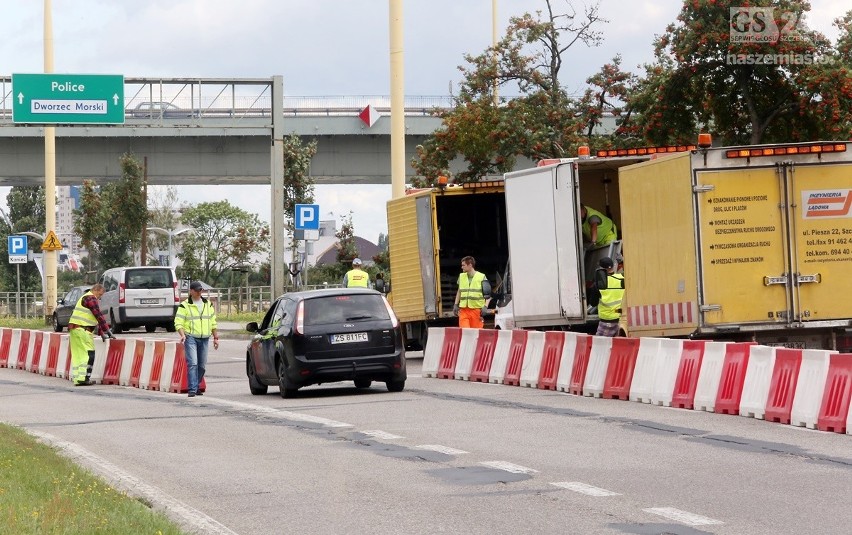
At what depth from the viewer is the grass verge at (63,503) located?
880 centimetres

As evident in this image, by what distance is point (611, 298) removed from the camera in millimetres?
21547

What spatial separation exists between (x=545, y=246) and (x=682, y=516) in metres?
13.6

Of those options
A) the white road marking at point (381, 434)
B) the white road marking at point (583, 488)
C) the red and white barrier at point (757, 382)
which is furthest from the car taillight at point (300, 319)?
the white road marking at point (583, 488)

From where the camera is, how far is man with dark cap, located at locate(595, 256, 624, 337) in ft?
70.4

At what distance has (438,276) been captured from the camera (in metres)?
27.6

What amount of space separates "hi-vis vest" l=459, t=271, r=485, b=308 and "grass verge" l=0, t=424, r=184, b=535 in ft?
42.2

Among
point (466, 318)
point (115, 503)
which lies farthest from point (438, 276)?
point (115, 503)

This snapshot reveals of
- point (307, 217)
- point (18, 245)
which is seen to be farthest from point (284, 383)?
point (18, 245)

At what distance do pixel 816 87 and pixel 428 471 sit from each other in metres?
24.5

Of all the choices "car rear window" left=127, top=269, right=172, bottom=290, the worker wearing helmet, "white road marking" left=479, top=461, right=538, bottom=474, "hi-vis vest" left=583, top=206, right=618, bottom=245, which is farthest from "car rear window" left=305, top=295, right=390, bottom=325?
"car rear window" left=127, top=269, right=172, bottom=290

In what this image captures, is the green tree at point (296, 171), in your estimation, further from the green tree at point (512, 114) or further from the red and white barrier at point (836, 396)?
the red and white barrier at point (836, 396)

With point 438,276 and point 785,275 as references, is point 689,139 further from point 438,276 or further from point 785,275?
point 785,275

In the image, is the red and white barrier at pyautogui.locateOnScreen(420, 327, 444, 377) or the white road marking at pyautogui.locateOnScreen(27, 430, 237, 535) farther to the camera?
the red and white barrier at pyautogui.locateOnScreen(420, 327, 444, 377)

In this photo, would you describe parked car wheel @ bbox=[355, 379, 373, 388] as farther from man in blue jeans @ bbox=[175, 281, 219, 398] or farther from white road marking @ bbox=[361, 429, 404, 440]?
Result: white road marking @ bbox=[361, 429, 404, 440]
